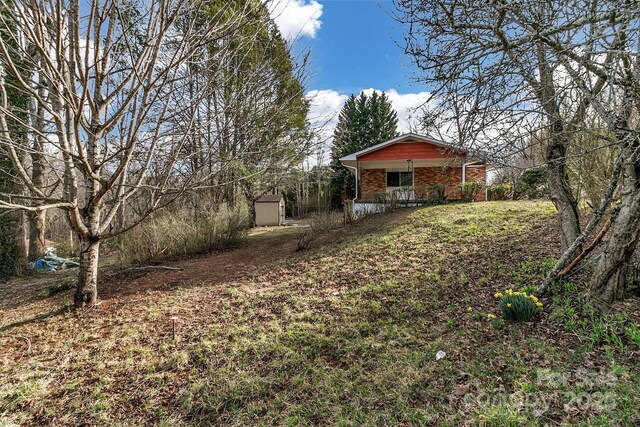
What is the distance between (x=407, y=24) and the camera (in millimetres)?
3846

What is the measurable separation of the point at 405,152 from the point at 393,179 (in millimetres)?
3771

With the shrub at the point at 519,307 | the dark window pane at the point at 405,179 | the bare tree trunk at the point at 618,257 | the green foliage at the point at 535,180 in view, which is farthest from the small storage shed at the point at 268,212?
the bare tree trunk at the point at 618,257

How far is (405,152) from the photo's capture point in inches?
537

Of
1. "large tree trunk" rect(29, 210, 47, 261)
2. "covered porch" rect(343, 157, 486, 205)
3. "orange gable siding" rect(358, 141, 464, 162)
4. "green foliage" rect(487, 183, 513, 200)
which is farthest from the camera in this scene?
"covered porch" rect(343, 157, 486, 205)

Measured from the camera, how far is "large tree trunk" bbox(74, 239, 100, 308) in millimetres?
3922

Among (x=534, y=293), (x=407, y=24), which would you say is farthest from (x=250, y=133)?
(x=534, y=293)

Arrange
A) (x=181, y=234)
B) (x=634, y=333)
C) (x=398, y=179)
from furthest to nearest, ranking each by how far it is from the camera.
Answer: (x=398, y=179), (x=181, y=234), (x=634, y=333)

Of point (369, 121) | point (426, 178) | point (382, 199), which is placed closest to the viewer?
point (382, 199)

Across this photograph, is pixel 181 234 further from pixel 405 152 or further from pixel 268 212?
pixel 268 212

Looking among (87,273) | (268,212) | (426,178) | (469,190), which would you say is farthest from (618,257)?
(268,212)

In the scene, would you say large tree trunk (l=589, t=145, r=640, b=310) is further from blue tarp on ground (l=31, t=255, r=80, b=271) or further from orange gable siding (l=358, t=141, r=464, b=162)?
blue tarp on ground (l=31, t=255, r=80, b=271)

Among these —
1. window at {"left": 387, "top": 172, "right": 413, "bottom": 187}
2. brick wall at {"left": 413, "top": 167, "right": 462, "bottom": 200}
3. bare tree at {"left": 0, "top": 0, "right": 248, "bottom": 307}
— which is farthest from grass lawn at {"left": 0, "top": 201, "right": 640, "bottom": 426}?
window at {"left": 387, "top": 172, "right": 413, "bottom": 187}

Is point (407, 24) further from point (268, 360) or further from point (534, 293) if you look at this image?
point (268, 360)

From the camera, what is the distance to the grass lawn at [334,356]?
7.32 feet
